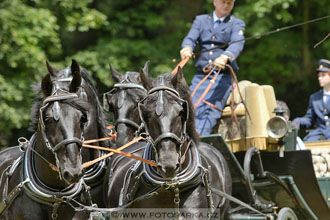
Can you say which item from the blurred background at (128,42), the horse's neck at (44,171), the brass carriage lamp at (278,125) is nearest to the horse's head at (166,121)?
the horse's neck at (44,171)

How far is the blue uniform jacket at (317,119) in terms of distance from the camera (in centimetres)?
725

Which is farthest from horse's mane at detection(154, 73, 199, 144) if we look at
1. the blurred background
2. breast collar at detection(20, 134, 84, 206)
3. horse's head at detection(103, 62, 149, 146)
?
the blurred background

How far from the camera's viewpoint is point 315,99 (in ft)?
24.3

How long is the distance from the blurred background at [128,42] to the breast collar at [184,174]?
192 inches

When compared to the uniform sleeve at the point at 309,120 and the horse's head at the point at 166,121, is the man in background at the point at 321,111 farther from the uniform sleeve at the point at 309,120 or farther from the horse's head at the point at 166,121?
the horse's head at the point at 166,121

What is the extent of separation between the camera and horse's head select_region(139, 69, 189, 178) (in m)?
4.19

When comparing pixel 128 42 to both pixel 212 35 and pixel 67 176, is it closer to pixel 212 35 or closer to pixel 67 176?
pixel 212 35

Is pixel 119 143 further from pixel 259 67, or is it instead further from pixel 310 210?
pixel 259 67

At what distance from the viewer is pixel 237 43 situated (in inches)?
252

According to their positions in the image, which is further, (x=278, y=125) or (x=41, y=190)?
(x=278, y=125)

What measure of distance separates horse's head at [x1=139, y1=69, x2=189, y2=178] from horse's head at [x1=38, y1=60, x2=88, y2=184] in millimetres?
467

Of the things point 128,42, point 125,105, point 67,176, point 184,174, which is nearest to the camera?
point 67,176

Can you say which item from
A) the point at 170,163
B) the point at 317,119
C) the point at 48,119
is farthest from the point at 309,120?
the point at 48,119

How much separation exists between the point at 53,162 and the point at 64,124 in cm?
33
